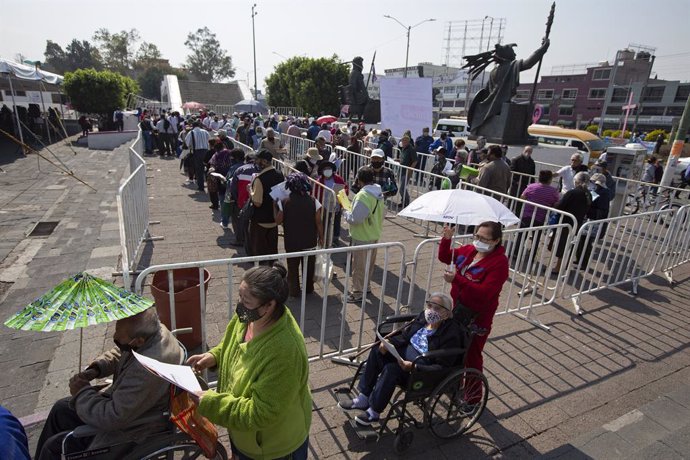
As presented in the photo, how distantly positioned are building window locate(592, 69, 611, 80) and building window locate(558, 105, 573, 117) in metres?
5.11

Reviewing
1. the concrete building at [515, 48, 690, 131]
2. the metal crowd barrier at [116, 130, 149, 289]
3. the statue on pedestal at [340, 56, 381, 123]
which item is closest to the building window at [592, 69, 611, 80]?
the concrete building at [515, 48, 690, 131]

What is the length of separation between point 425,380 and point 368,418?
1.68ft

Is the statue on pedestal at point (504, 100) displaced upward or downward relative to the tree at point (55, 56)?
downward

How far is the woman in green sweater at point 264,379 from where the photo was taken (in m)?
1.87

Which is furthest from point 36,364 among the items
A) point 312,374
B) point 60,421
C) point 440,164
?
point 440,164

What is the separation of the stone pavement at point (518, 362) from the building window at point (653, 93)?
6616 cm

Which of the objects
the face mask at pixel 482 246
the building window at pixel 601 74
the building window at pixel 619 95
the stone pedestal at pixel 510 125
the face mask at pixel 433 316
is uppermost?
the building window at pixel 601 74

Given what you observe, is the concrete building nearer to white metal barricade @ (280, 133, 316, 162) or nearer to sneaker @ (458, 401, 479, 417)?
white metal barricade @ (280, 133, 316, 162)

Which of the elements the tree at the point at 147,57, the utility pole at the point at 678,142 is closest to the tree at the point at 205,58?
the tree at the point at 147,57

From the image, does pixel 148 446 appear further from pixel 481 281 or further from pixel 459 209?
pixel 459 209

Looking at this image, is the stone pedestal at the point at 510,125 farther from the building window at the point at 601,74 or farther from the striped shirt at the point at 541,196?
the building window at the point at 601,74

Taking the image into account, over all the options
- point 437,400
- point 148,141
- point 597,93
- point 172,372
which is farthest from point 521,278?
point 597,93

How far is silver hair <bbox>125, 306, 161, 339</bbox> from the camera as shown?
2182mm

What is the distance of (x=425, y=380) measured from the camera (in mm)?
2811
